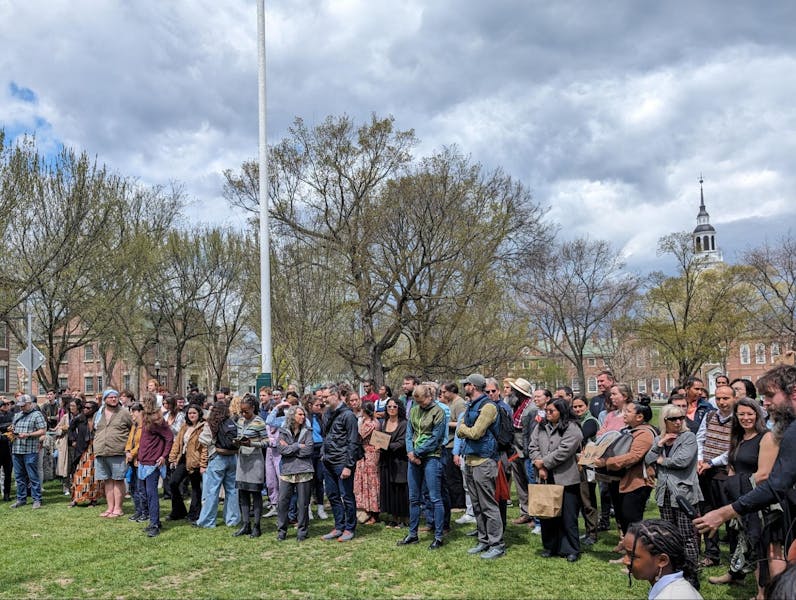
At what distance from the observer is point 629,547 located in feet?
11.5

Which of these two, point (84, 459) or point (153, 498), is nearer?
point (153, 498)

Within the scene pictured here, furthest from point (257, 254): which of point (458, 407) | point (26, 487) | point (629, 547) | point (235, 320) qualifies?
point (629, 547)

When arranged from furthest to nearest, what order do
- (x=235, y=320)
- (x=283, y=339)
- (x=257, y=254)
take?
1. (x=235, y=320)
2. (x=257, y=254)
3. (x=283, y=339)

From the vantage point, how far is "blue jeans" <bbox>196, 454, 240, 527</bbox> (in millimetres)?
10094

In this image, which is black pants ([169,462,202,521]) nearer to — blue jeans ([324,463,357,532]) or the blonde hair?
blue jeans ([324,463,357,532])

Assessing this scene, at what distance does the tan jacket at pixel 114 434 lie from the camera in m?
11.2

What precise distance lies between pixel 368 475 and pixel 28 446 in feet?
21.8

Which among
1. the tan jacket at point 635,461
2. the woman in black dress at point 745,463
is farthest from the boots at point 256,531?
the woman in black dress at point 745,463

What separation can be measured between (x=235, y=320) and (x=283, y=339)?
39.5 ft

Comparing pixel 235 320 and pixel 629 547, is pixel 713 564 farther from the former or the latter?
pixel 235 320

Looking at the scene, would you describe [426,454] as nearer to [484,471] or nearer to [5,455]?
[484,471]

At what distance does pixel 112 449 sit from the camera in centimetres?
1120

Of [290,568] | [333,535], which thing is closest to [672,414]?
[290,568]

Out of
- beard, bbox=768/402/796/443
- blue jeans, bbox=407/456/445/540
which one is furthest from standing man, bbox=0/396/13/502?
beard, bbox=768/402/796/443
